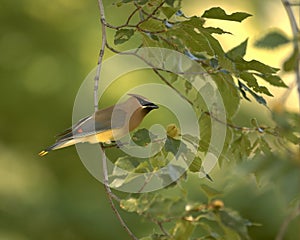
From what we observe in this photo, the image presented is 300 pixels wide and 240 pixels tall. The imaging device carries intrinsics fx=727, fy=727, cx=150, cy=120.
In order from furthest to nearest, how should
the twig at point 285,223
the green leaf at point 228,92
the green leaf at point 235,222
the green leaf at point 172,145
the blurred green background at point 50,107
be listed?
the blurred green background at point 50,107, the green leaf at point 228,92, the green leaf at point 172,145, the green leaf at point 235,222, the twig at point 285,223

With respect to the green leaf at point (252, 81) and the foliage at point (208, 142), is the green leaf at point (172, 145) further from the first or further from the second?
the green leaf at point (252, 81)

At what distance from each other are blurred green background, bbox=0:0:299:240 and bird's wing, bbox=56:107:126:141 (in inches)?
56.0

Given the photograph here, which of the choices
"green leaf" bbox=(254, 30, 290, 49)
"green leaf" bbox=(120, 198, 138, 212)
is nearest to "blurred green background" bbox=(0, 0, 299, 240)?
"green leaf" bbox=(120, 198, 138, 212)

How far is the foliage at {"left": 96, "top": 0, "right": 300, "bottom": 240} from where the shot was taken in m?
0.51

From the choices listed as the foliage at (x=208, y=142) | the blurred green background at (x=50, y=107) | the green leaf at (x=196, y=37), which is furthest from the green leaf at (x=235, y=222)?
the blurred green background at (x=50, y=107)

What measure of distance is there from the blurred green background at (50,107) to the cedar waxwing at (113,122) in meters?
1.43

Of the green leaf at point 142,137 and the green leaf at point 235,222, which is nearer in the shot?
the green leaf at point 235,222

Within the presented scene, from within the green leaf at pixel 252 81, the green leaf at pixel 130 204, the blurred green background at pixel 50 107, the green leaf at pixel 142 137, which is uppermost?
the green leaf at pixel 252 81

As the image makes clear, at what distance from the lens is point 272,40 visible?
1.67ft

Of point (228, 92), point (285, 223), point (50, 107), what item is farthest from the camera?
point (50, 107)

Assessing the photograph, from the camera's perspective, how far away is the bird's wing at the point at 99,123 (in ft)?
2.88

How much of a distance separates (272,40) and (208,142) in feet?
1.01

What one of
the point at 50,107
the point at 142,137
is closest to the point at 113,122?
the point at 142,137

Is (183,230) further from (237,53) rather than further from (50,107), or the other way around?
(50,107)
